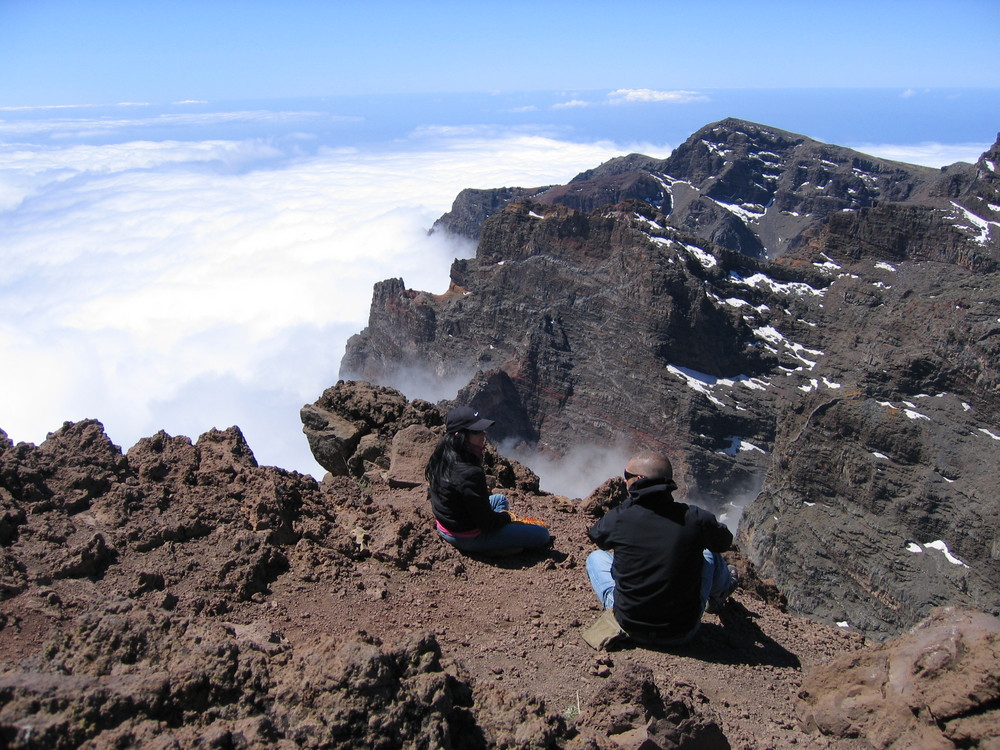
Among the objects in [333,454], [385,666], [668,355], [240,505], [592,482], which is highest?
[385,666]

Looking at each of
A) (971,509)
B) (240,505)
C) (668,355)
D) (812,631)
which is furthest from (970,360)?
(240,505)

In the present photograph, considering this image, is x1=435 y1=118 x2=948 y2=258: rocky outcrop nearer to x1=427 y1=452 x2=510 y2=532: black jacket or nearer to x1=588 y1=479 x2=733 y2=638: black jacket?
x1=427 y1=452 x2=510 y2=532: black jacket

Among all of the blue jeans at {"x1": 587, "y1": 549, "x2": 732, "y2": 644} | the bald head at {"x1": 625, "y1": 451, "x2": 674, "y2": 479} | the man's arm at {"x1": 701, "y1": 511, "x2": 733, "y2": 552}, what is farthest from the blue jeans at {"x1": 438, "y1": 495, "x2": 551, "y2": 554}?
the man's arm at {"x1": 701, "y1": 511, "x2": 733, "y2": 552}

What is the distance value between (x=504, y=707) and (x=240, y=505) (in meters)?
4.14

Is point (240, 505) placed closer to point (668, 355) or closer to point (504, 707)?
point (504, 707)

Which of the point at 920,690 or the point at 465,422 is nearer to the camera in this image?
the point at 920,690

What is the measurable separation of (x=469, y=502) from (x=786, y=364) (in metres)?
54.0

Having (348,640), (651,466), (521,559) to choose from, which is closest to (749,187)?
→ (521,559)

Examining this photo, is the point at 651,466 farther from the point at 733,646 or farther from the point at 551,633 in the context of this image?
the point at 733,646

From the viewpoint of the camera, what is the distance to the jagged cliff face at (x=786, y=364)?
30406 millimetres

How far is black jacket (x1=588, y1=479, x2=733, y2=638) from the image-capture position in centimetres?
560

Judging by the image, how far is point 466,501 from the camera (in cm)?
711

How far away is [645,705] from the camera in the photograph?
436cm

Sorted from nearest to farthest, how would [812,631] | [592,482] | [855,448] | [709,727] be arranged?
[709,727], [812,631], [855,448], [592,482]
